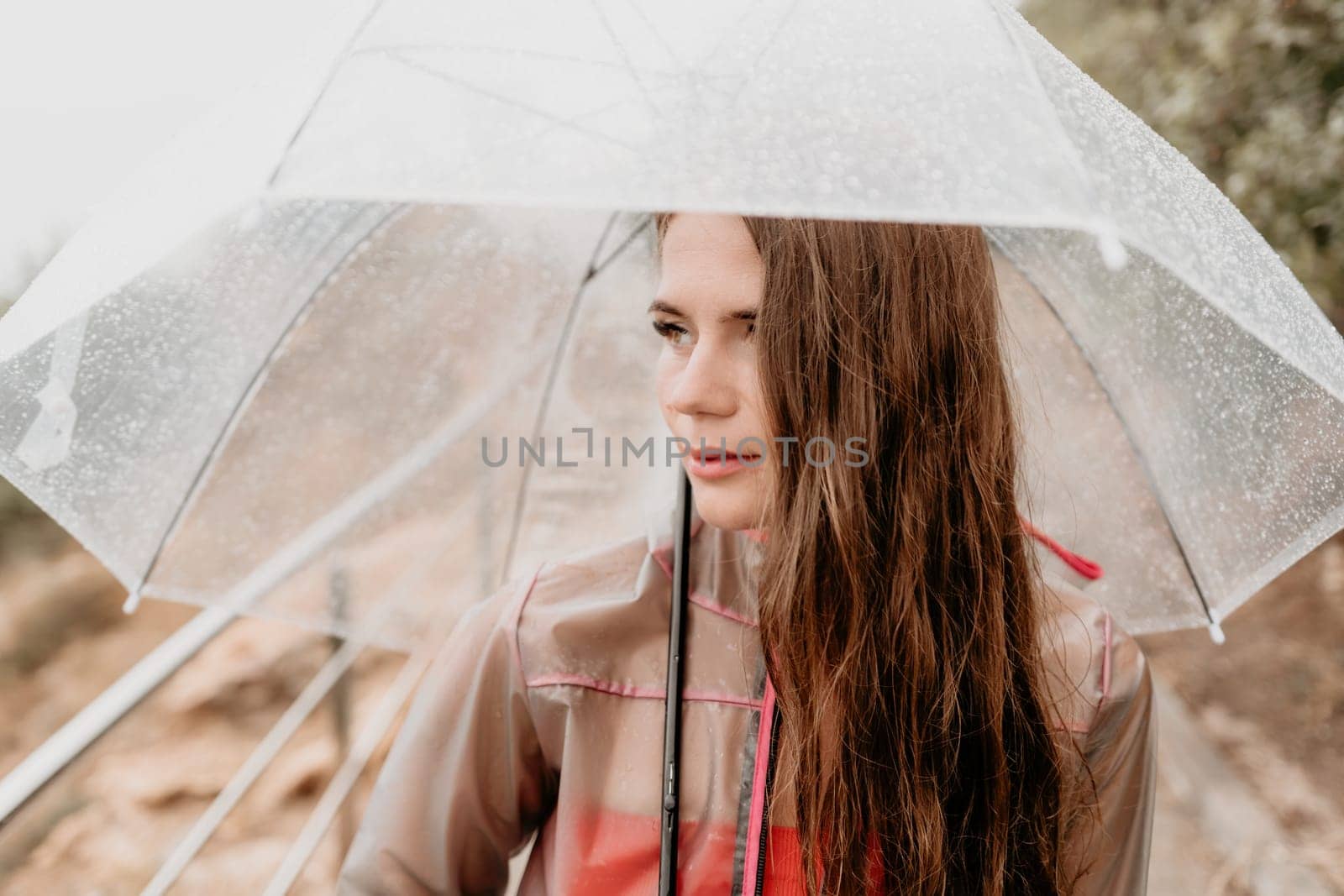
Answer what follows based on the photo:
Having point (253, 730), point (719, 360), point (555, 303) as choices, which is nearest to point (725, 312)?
point (719, 360)

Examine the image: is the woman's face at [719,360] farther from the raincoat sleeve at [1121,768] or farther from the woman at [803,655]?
the raincoat sleeve at [1121,768]

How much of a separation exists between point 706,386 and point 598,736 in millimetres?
552

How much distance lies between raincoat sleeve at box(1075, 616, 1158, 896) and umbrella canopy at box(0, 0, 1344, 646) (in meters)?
0.33

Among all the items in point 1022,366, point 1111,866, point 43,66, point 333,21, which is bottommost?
point 1111,866

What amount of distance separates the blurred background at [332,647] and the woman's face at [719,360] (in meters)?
2.33

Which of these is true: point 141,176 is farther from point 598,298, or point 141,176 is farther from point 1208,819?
point 1208,819

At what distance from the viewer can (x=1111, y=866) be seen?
1.69 metres

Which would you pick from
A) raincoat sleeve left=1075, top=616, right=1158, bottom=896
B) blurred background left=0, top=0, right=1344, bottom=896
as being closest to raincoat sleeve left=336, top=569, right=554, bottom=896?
raincoat sleeve left=1075, top=616, right=1158, bottom=896

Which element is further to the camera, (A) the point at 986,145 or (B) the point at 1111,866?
(B) the point at 1111,866

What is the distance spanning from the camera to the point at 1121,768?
167 centimetres

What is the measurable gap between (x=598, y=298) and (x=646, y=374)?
0.19 meters

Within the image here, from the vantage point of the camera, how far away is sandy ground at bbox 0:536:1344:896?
4.32 m

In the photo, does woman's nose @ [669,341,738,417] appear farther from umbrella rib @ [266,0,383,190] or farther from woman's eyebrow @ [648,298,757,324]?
umbrella rib @ [266,0,383,190]

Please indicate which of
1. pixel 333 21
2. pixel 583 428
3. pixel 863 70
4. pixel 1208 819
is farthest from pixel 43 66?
pixel 1208 819
